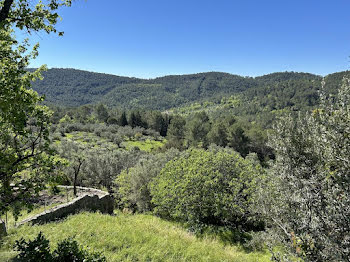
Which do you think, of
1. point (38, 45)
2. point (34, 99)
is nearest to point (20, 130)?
point (34, 99)

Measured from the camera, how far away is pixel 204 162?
17.4 m

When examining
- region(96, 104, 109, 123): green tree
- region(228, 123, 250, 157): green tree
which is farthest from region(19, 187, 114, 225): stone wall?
region(96, 104, 109, 123): green tree

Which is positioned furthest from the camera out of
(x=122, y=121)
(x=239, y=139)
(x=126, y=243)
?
(x=122, y=121)

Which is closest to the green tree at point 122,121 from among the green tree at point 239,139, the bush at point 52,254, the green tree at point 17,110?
the green tree at point 239,139

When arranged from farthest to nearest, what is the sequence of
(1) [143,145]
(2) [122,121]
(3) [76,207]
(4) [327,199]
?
1. (2) [122,121]
2. (1) [143,145]
3. (3) [76,207]
4. (4) [327,199]

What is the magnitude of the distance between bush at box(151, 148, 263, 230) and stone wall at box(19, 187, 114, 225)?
4192mm

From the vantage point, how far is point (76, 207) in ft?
47.0

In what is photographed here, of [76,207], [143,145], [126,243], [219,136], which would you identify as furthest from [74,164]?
[219,136]

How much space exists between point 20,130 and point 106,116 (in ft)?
368

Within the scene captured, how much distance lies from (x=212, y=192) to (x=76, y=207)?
9240mm

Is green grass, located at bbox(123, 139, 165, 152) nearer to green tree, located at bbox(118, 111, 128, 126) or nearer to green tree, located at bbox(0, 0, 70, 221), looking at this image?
green tree, located at bbox(118, 111, 128, 126)

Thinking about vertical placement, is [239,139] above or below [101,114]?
below

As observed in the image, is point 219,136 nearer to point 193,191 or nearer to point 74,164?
point 74,164

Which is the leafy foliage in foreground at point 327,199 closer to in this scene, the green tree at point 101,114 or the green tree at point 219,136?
the green tree at point 219,136
